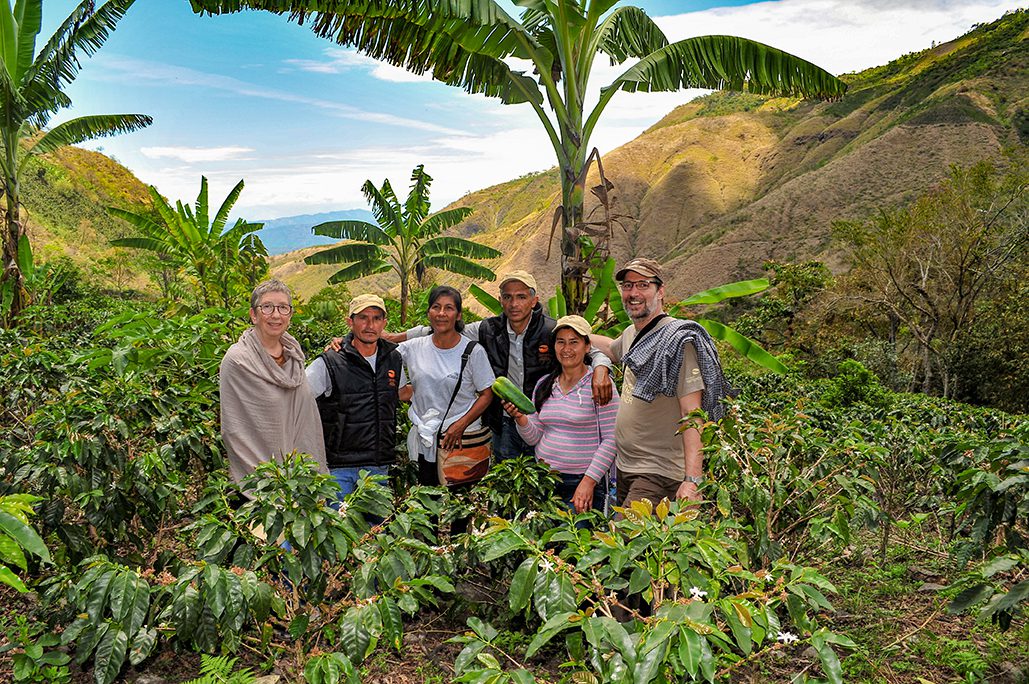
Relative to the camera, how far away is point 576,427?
10.6ft

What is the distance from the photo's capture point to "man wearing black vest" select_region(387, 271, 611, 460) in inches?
135

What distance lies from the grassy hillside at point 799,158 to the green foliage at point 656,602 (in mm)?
31767

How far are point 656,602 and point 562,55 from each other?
176 inches

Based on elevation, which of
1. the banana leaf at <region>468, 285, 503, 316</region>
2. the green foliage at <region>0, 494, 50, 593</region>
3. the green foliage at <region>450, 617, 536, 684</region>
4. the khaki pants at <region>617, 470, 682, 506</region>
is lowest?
the khaki pants at <region>617, 470, 682, 506</region>

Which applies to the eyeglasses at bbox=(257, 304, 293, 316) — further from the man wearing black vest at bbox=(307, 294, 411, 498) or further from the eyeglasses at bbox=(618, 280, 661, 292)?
the eyeglasses at bbox=(618, 280, 661, 292)

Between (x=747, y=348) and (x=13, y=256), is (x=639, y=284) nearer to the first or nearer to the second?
(x=747, y=348)

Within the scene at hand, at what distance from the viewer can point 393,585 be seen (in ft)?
6.32

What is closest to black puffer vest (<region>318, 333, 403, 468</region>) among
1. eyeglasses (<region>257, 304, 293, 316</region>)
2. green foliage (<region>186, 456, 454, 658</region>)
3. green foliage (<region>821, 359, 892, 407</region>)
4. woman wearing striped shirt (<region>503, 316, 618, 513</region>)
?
eyeglasses (<region>257, 304, 293, 316</region>)

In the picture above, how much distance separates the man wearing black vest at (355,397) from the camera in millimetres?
3357

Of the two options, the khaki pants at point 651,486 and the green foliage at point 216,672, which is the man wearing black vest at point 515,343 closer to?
the khaki pants at point 651,486

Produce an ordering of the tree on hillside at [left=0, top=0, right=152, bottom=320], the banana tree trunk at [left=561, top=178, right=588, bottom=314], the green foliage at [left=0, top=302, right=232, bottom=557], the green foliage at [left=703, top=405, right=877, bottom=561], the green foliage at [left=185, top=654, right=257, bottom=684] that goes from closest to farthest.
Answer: the green foliage at [left=185, top=654, right=257, bottom=684] → the green foliage at [left=703, top=405, right=877, bottom=561] → the green foliage at [left=0, top=302, right=232, bottom=557] → the banana tree trunk at [left=561, top=178, right=588, bottom=314] → the tree on hillside at [left=0, top=0, right=152, bottom=320]

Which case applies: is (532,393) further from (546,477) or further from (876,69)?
(876,69)

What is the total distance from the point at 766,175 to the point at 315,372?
70.7 m

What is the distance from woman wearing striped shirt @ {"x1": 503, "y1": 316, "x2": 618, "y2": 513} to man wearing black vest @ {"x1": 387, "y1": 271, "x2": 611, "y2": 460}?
0.21m
